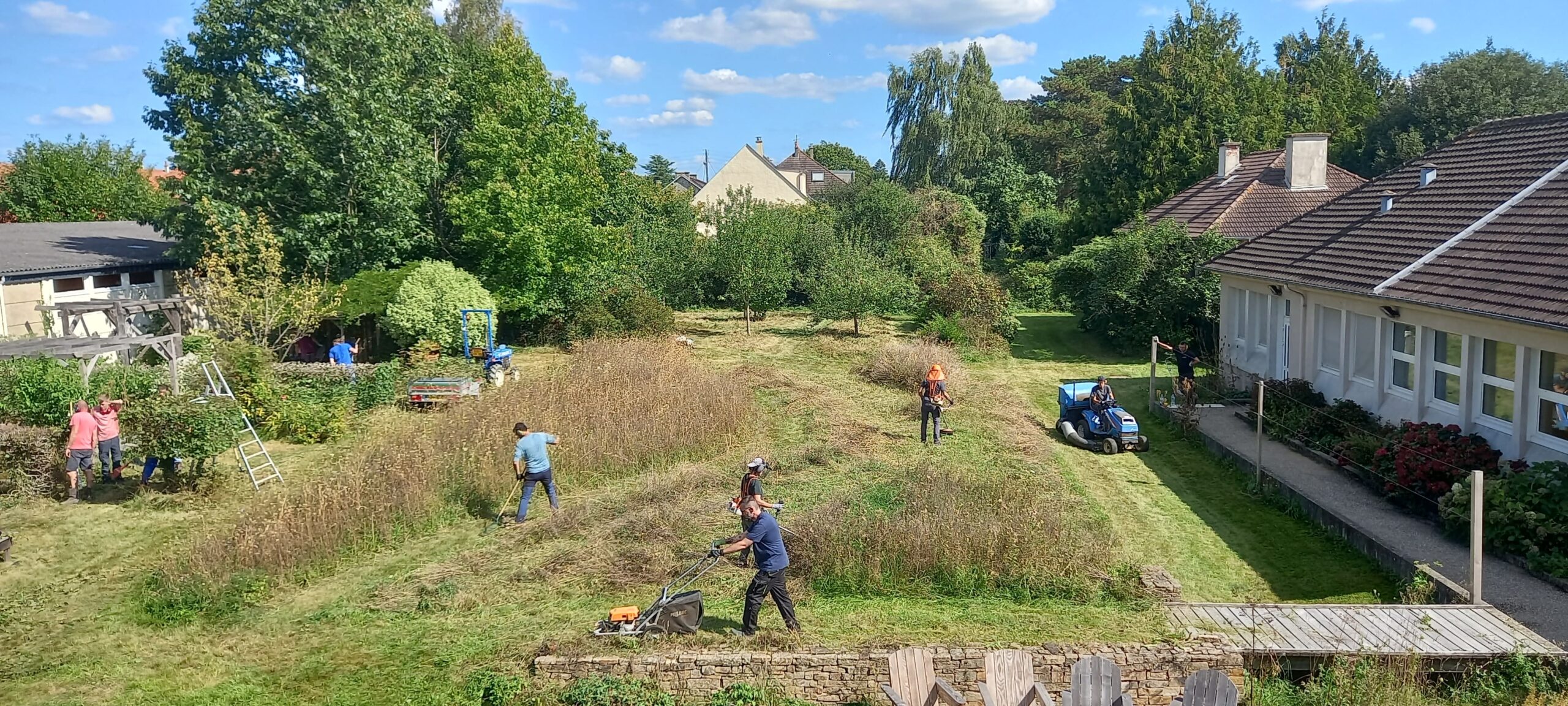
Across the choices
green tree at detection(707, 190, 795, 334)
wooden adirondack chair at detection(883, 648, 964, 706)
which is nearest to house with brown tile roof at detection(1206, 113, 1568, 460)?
wooden adirondack chair at detection(883, 648, 964, 706)

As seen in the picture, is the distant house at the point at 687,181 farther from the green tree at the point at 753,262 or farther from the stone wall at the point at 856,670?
the stone wall at the point at 856,670

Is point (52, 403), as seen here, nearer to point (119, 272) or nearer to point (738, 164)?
point (119, 272)

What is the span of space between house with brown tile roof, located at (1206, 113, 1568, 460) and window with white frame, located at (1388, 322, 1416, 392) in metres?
0.03

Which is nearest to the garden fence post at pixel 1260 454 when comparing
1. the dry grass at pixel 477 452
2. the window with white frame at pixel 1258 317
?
the window with white frame at pixel 1258 317

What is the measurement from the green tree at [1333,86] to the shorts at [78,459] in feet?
134

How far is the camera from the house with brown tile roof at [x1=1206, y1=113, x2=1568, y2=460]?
12.3 m

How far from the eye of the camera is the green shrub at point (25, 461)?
14969 mm

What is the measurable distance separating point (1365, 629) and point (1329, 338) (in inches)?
372

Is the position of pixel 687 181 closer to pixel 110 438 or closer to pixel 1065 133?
pixel 1065 133

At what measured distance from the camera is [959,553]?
1069 cm

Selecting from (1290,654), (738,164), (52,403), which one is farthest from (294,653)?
Result: (738,164)

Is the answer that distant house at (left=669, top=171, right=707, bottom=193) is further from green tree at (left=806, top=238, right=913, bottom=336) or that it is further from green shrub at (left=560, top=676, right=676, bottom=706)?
green shrub at (left=560, top=676, right=676, bottom=706)

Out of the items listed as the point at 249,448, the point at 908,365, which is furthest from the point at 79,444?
the point at 908,365

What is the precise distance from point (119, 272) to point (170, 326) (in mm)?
4890
